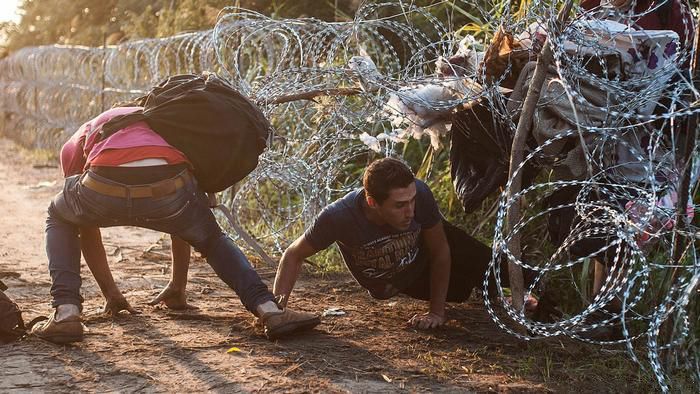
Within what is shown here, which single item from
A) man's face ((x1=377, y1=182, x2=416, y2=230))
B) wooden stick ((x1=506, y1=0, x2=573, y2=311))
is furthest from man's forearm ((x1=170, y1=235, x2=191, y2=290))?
wooden stick ((x1=506, y1=0, x2=573, y2=311))

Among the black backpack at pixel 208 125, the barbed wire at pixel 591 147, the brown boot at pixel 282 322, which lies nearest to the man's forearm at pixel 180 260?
the black backpack at pixel 208 125

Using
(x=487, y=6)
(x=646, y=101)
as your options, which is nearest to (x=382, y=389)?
(x=646, y=101)

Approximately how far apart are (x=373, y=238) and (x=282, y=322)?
62cm

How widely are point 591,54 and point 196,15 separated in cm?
846

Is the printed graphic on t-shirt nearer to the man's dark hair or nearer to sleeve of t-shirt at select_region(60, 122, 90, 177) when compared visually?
the man's dark hair

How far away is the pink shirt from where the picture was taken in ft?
14.4

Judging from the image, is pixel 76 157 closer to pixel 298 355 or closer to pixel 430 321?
pixel 298 355

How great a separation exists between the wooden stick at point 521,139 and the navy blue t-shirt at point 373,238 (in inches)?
16.8

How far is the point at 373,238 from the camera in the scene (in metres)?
4.76

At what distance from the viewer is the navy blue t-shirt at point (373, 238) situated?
4711mm

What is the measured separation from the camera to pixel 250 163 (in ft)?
15.1

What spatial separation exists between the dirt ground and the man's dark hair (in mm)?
720

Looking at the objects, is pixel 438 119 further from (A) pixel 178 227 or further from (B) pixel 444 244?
(A) pixel 178 227

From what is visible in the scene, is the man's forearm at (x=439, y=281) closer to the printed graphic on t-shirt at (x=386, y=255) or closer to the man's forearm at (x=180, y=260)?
the printed graphic on t-shirt at (x=386, y=255)
